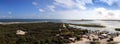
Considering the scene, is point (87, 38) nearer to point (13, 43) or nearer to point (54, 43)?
point (54, 43)

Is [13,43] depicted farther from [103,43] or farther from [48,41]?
[103,43]

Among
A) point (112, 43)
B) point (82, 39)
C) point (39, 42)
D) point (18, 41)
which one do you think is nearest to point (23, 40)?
point (18, 41)

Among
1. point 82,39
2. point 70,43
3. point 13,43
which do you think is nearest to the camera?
point 13,43

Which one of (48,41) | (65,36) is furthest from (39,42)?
(65,36)

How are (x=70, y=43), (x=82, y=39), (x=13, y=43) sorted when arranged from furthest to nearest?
(x=82, y=39) < (x=70, y=43) < (x=13, y=43)

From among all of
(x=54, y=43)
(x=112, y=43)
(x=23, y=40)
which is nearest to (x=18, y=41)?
(x=23, y=40)

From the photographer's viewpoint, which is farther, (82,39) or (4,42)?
(82,39)

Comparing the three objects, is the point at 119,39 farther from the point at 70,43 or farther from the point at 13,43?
the point at 13,43
